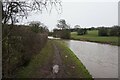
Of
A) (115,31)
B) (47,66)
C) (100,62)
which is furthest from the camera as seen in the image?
(115,31)

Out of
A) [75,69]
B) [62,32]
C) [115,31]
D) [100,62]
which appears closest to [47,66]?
[75,69]

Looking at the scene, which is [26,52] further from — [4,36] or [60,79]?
[4,36]

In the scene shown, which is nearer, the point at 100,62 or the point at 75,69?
the point at 75,69

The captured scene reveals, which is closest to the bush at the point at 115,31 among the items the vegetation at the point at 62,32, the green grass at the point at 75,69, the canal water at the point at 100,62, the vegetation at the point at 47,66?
the vegetation at the point at 62,32

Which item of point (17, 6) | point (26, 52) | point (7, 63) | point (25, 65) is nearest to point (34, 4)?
point (17, 6)

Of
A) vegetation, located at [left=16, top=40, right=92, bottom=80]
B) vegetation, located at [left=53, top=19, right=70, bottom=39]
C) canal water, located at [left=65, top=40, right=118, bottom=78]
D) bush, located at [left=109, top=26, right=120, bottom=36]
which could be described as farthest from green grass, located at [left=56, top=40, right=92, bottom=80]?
Result: vegetation, located at [left=53, top=19, right=70, bottom=39]

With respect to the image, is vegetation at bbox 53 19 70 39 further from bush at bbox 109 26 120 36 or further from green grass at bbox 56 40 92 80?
green grass at bbox 56 40 92 80

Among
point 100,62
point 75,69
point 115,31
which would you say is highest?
point 115,31

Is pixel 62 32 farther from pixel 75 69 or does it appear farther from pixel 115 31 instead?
pixel 75 69

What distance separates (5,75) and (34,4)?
368cm

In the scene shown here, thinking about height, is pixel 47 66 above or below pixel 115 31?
below

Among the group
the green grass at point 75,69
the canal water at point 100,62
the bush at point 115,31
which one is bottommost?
the canal water at point 100,62

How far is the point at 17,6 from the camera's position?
603 centimetres

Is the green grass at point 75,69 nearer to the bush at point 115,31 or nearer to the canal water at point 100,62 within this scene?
the canal water at point 100,62
